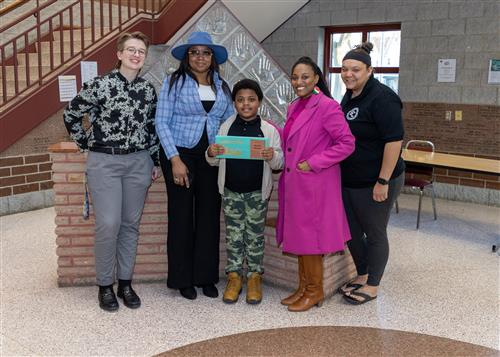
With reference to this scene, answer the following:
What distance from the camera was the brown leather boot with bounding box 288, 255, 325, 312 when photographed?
2.95 meters

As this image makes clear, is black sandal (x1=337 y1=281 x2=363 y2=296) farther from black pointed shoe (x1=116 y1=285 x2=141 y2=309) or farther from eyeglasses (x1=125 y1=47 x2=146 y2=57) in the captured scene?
eyeglasses (x1=125 y1=47 x2=146 y2=57)

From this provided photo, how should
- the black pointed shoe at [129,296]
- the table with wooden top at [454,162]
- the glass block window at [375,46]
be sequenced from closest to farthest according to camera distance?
the black pointed shoe at [129,296] → the table with wooden top at [454,162] → the glass block window at [375,46]

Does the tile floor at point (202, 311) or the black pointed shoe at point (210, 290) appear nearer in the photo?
the tile floor at point (202, 311)

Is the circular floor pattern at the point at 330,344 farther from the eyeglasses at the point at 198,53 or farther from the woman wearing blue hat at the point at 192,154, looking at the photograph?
the eyeglasses at the point at 198,53

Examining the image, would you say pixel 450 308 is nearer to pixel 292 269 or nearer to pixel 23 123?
pixel 292 269

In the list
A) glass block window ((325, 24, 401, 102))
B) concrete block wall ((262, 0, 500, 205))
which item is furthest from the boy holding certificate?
glass block window ((325, 24, 401, 102))

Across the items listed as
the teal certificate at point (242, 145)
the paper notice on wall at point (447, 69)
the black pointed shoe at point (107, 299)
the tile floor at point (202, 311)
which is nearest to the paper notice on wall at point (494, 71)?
the paper notice on wall at point (447, 69)

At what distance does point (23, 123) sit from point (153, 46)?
1.80 meters

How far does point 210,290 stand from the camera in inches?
127

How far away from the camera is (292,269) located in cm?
329

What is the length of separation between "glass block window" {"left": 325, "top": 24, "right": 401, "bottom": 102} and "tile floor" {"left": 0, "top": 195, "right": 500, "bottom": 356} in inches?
125

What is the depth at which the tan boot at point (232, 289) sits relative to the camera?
3.10 m

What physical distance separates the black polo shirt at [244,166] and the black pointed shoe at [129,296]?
3.02 ft

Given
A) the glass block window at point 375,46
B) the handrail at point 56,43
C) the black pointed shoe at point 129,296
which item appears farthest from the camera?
the glass block window at point 375,46
